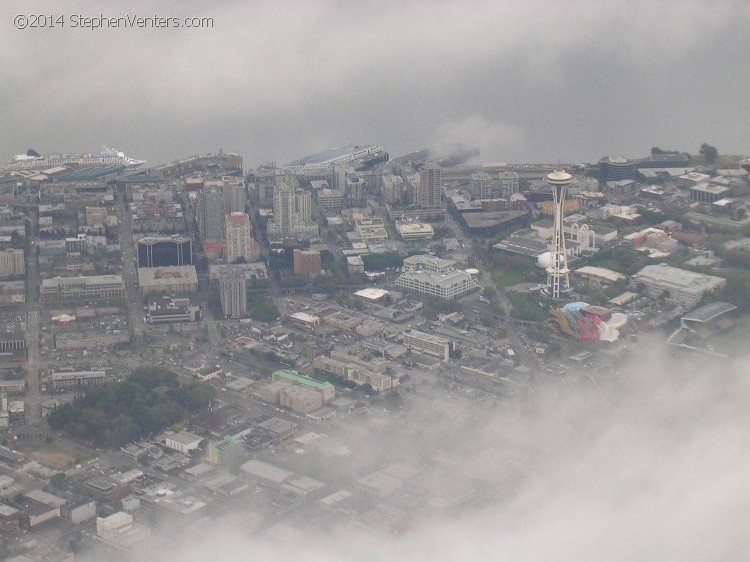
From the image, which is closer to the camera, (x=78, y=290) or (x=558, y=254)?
(x=78, y=290)

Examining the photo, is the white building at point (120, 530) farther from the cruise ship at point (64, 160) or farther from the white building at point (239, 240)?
the cruise ship at point (64, 160)

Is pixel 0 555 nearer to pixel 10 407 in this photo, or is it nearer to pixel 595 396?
pixel 10 407

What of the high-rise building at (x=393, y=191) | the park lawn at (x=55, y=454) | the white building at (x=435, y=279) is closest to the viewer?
the park lawn at (x=55, y=454)

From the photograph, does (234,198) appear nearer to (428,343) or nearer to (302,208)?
(302,208)

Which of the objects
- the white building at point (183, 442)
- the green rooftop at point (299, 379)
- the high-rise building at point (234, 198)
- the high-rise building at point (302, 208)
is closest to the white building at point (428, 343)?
the green rooftop at point (299, 379)

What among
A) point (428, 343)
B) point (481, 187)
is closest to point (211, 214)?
point (481, 187)

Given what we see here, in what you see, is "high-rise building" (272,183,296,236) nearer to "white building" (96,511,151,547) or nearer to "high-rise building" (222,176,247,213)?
"high-rise building" (222,176,247,213)
